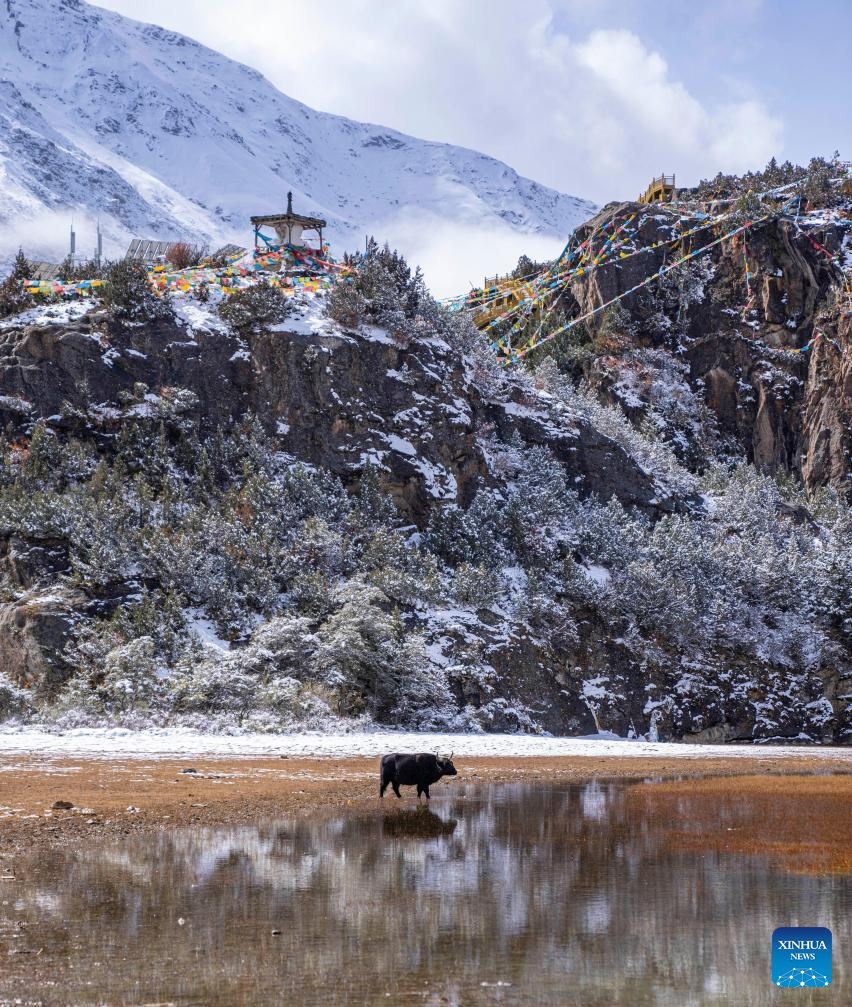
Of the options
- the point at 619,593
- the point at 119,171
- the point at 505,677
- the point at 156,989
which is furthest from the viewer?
the point at 119,171

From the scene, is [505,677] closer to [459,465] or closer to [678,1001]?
[459,465]

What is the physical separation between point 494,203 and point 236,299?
151 metres

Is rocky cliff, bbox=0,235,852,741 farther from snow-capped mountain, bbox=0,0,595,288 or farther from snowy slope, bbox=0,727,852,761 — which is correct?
snow-capped mountain, bbox=0,0,595,288

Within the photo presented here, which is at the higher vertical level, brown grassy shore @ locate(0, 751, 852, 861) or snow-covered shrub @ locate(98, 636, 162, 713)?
snow-covered shrub @ locate(98, 636, 162, 713)

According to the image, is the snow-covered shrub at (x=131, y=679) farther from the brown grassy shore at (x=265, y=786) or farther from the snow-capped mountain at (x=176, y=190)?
the snow-capped mountain at (x=176, y=190)

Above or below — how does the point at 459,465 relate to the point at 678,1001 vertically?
above

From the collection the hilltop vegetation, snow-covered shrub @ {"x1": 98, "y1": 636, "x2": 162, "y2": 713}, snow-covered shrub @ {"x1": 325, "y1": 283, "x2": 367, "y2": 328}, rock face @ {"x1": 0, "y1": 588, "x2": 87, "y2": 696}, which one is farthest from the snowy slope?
snow-covered shrub @ {"x1": 325, "y1": 283, "x2": 367, "y2": 328}

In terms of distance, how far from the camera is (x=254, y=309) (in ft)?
166

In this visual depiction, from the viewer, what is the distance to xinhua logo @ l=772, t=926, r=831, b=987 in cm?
820

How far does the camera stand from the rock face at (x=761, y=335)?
232ft

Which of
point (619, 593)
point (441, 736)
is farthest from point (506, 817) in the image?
point (619, 593)

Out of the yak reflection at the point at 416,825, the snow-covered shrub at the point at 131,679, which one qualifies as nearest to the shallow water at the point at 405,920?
the yak reflection at the point at 416,825

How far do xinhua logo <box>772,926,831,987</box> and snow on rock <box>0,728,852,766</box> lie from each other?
17783mm

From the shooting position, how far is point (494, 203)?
19350cm
